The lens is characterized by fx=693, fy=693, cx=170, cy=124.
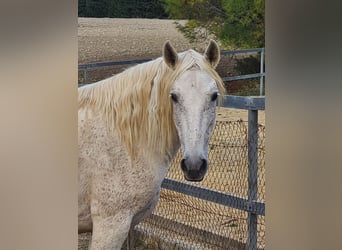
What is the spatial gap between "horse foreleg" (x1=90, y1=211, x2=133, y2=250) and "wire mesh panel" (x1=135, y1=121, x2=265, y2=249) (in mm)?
157

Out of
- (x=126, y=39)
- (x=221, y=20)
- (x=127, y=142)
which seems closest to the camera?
(x=127, y=142)

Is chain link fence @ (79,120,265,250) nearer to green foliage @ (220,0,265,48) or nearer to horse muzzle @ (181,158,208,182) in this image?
horse muzzle @ (181,158,208,182)

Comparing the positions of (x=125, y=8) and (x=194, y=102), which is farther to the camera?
(x=125, y=8)

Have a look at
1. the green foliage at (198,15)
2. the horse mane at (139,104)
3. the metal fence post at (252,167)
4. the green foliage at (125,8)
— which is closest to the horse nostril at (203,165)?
the horse mane at (139,104)

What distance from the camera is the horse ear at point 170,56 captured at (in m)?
2.24

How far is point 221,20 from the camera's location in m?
2.51

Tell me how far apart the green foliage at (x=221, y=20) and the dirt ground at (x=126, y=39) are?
6 cm

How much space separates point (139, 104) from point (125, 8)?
388 mm

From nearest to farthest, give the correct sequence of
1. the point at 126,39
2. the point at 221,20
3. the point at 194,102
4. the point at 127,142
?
1. the point at 194,102
2. the point at 127,142
3. the point at 126,39
4. the point at 221,20

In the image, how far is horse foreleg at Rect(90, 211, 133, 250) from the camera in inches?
88.9

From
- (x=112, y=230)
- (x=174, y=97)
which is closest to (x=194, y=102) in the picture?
(x=174, y=97)

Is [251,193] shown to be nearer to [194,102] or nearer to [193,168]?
[193,168]
